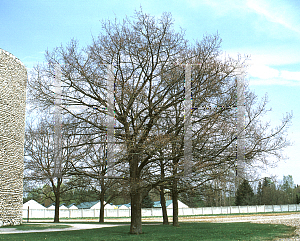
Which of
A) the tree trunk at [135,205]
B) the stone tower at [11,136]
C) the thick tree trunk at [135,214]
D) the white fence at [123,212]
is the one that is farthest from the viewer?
the white fence at [123,212]

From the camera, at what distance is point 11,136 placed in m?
22.7

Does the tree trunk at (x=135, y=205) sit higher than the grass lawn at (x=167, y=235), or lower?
higher

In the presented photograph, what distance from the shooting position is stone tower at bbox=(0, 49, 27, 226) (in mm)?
21766

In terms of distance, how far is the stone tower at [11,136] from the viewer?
2177 centimetres

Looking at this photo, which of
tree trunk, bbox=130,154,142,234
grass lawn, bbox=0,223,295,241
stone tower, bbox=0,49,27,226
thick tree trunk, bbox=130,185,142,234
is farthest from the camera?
stone tower, bbox=0,49,27,226

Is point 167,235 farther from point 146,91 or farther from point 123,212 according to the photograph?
point 123,212

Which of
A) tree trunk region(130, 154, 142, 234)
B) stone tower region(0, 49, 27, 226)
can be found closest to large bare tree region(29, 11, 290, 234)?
tree trunk region(130, 154, 142, 234)

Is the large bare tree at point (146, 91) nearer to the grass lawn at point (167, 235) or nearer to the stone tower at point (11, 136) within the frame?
the grass lawn at point (167, 235)

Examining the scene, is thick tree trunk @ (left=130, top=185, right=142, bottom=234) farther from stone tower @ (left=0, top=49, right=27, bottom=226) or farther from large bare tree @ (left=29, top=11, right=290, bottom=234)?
stone tower @ (left=0, top=49, right=27, bottom=226)

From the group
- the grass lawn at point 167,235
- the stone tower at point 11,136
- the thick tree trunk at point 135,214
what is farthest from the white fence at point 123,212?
the thick tree trunk at point 135,214

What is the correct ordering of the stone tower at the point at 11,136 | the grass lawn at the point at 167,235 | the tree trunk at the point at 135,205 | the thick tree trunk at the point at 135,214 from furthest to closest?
the stone tower at the point at 11,136 < the thick tree trunk at the point at 135,214 < the tree trunk at the point at 135,205 < the grass lawn at the point at 167,235

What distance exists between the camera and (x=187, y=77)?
13.2 m

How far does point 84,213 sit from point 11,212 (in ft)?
81.2

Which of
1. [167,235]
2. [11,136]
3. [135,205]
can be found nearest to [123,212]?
[11,136]
